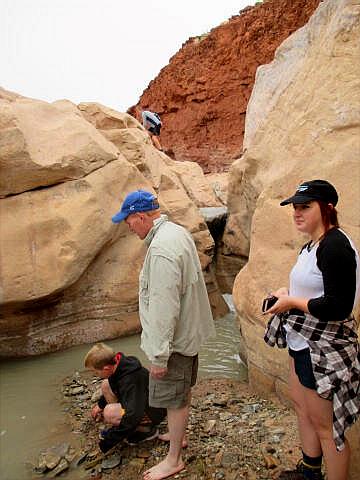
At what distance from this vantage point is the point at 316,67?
3801 millimetres

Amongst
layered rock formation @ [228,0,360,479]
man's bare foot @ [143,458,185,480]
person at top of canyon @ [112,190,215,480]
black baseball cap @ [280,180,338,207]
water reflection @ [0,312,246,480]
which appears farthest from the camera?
water reflection @ [0,312,246,480]

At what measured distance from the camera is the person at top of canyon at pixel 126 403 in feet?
9.60

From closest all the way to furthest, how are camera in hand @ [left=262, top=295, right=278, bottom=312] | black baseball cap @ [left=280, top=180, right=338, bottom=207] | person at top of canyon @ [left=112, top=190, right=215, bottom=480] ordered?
black baseball cap @ [left=280, top=180, right=338, bottom=207] < camera in hand @ [left=262, top=295, right=278, bottom=312] < person at top of canyon @ [left=112, top=190, right=215, bottom=480]

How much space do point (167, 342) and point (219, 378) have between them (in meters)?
2.25

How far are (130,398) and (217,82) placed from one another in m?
19.7

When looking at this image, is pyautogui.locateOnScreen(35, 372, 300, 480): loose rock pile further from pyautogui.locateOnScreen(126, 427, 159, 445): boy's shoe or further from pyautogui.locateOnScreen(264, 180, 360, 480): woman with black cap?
pyautogui.locateOnScreen(264, 180, 360, 480): woman with black cap

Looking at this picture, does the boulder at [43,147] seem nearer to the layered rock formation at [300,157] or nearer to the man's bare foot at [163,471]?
the layered rock formation at [300,157]

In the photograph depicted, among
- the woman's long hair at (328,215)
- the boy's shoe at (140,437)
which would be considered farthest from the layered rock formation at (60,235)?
the woman's long hair at (328,215)

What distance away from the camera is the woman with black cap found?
179 cm

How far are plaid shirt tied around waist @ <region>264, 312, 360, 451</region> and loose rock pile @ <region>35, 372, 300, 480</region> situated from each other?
0.91 m

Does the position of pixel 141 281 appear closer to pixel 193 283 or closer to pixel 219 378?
pixel 193 283

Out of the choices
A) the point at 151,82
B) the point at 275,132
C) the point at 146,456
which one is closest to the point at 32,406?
the point at 146,456

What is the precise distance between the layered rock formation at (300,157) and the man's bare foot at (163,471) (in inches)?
41.9

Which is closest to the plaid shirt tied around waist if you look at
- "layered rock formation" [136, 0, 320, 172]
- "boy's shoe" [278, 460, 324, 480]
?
"boy's shoe" [278, 460, 324, 480]
